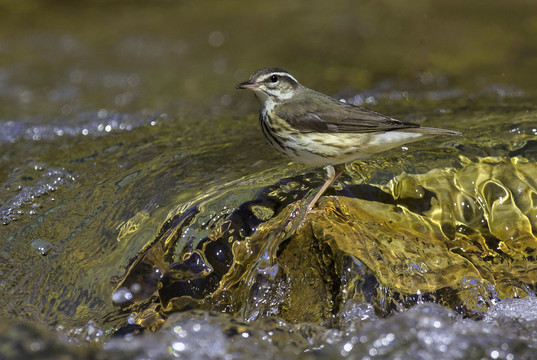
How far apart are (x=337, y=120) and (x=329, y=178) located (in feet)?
1.62

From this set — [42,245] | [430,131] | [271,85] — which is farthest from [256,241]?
[42,245]

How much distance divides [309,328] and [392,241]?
1112mm

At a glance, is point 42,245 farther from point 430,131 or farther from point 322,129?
point 430,131

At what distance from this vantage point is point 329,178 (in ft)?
17.4

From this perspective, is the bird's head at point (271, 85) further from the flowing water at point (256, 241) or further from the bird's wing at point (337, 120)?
the flowing water at point (256, 241)

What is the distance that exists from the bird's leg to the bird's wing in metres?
0.36

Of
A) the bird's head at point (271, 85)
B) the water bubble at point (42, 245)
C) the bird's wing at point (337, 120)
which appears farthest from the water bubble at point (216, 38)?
the water bubble at point (42, 245)

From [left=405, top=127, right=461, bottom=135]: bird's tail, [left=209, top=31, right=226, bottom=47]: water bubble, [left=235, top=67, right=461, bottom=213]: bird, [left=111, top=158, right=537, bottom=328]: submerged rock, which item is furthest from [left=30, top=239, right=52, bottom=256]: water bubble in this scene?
[left=209, top=31, right=226, bottom=47]: water bubble

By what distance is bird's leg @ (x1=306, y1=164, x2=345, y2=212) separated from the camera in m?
4.91

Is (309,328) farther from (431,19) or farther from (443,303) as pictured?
(431,19)

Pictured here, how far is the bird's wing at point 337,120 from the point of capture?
16.9ft

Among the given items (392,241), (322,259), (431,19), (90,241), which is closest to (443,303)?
(392,241)

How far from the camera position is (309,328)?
4.07 metres

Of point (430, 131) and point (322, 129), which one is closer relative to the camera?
point (430, 131)
